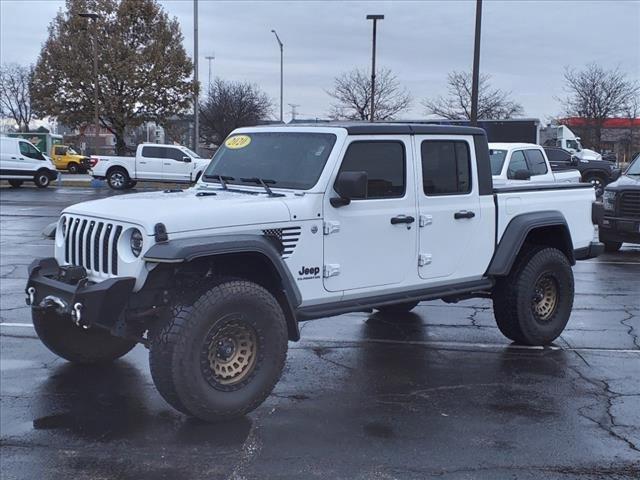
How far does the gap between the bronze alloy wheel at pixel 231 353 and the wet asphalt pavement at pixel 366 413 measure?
1.04ft

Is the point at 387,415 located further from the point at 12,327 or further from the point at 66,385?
the point at 12,327

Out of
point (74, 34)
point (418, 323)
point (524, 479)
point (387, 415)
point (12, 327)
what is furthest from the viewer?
point (74, 34)

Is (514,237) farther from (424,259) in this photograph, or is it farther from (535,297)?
(424,259)

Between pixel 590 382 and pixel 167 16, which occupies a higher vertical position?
pixel 167 16

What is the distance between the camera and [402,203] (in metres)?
5.88

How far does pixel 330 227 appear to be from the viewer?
213 inches

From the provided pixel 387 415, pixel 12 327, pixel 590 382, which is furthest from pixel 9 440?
pixel 590 382

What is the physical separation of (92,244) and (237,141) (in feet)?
5.93

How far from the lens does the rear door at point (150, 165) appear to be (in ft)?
99.3

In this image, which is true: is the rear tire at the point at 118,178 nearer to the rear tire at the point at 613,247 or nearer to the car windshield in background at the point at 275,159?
the rear tire at the point at 613,247

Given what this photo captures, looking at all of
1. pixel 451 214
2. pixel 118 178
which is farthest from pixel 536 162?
pixel 118 178

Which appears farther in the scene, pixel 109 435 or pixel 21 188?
pixel 21 188

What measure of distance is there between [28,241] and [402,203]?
10388mm

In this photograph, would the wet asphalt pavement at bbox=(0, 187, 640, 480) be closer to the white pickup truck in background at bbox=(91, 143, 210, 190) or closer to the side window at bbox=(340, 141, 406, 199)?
the side window at bbox=(340, 141, 406, 199)
